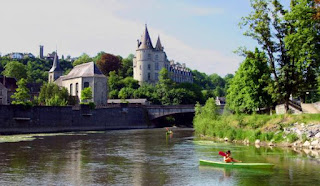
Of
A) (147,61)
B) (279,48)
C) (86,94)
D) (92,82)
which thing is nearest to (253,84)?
(279,48)

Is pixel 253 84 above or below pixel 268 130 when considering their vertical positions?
above

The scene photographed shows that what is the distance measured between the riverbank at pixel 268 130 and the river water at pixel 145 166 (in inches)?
89.9

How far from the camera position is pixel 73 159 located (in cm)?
3234

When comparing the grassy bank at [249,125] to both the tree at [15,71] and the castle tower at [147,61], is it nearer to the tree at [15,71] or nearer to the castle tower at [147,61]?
the tree at [15,71]

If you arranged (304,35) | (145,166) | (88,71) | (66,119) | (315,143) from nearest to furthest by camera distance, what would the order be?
(145,166) < (315,143) < (304,35) < (66,119) < (88,71)

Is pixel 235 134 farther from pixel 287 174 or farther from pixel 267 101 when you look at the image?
pixel 287 174

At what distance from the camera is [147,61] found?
134 meters

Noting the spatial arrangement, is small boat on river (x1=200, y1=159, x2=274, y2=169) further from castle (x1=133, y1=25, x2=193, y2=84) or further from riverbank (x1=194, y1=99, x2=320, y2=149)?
A: castle (x1=133, y1=25, x2=193, y2=84)

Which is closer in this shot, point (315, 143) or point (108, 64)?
point (315, 143)

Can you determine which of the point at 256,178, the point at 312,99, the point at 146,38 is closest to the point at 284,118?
the point at 312,99

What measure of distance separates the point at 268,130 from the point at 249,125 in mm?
3291

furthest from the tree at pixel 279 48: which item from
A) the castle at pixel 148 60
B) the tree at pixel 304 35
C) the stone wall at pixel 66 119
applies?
the castle at pixel 148 60

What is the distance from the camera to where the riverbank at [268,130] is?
37219mm

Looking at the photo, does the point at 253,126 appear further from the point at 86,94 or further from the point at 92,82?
the point at 92,82
